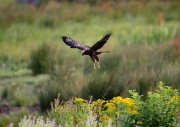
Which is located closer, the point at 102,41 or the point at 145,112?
the point at 102,41

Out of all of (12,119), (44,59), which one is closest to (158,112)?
(12,119)

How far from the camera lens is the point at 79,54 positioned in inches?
653

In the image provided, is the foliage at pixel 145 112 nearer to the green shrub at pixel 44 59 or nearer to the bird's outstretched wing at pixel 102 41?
the bird's outstretched wing at pixel 102 41

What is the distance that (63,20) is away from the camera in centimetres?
2506

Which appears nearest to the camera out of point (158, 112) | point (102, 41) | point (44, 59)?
point (102, 41)

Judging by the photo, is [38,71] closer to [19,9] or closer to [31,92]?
[31,92]

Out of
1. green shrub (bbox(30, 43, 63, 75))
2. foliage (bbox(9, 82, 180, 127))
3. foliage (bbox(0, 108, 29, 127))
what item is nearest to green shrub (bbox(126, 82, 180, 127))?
foliage (bbox(9, 82, 180, 127))

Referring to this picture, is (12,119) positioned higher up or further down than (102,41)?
further down

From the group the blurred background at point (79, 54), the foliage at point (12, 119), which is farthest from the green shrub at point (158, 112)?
the foliage at point (12, 119)

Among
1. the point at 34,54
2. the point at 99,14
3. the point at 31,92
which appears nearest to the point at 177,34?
the point at 34,54

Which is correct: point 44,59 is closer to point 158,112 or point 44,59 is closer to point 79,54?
point 79,54

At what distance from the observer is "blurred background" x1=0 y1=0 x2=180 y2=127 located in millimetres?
10789

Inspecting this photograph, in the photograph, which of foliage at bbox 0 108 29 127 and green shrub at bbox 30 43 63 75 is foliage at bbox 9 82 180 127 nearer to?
foliage at bbox 0 108 29 127

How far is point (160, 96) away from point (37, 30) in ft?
54.3
